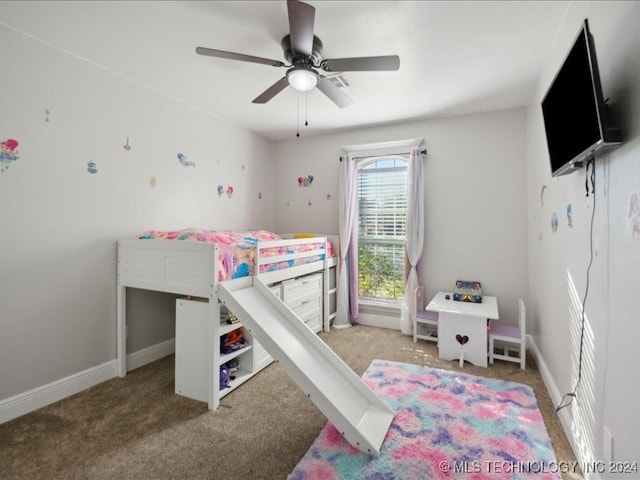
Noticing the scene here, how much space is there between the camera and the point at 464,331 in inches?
110

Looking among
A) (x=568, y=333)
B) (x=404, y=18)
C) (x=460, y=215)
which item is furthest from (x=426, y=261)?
(x=404, y=18)

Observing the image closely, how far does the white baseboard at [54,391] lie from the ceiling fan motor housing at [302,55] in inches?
106

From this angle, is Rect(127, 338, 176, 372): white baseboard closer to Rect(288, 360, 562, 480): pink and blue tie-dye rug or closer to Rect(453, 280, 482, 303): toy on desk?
Rect(288, 360, 562, 480): pink and blue tie-dye rug

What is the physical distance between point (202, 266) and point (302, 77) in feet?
4.62

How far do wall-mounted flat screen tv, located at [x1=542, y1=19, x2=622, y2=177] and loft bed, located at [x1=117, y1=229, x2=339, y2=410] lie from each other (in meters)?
2.04

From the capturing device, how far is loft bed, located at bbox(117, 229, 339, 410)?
209 centimetres

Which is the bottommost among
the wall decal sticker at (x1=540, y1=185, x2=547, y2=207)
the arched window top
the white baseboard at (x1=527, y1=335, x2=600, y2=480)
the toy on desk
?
the white baseboard at (x1=527, y1=335, x2=600, y2=480)

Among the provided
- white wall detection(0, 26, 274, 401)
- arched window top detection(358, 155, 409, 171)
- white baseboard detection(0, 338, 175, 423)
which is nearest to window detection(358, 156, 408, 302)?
arched window top detection(358, 155, 409, 171)

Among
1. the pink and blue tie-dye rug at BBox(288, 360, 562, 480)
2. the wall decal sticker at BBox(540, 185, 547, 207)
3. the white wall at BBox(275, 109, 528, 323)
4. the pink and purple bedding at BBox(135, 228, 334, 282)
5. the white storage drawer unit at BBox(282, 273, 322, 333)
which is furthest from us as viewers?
the white wall at BBox(275, 109, 528, 323)

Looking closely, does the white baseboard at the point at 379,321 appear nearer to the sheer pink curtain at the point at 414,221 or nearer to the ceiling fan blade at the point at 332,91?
the sheer pink curtain at the point at 414,221

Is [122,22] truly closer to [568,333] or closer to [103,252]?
[103,252]

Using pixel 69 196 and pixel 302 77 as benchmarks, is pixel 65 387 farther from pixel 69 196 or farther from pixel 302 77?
pixel 302 77

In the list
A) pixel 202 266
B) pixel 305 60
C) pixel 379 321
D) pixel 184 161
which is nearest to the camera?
pixel 305 60

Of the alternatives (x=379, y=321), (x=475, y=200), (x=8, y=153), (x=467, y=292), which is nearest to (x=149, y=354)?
(x=8, y=153)
